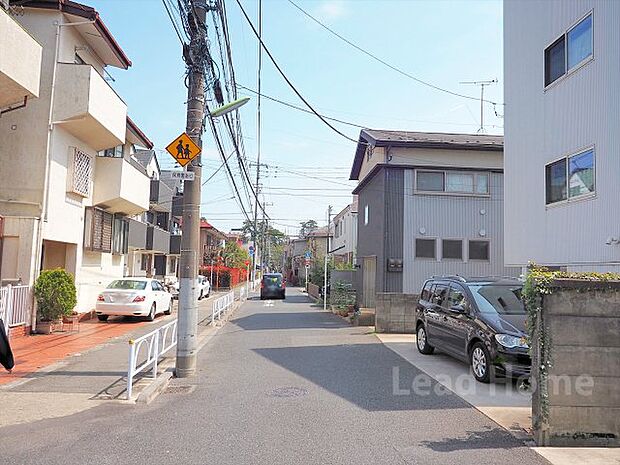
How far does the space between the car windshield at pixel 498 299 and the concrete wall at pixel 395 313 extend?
5.23m

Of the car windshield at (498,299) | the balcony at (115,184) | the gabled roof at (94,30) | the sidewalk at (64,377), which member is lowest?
the sidewalk at (64,377)

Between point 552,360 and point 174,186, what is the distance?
30.6 metres

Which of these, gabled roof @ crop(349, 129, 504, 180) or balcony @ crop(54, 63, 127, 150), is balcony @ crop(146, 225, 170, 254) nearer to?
balcony @ crop(54, 63, 127, 150)

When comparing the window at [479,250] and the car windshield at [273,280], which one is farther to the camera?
the car windshield at [273,280]

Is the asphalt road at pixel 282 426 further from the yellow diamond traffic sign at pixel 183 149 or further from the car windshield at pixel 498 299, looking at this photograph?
the yellow diamond traffic sign at pixel 183 149

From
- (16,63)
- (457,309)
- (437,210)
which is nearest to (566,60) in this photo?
(457,309)

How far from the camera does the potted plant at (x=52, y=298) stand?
12.7 meters

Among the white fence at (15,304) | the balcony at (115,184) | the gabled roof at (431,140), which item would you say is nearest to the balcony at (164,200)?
the balcony at (115,184)

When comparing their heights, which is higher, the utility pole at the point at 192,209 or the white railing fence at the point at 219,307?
the utility pole at the point at 192,209

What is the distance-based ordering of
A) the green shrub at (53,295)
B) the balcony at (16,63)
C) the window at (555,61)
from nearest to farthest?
the balcony at (16,63) → the window at (555,61) → the green shrub at (53,295)

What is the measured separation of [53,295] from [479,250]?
14.1 metres

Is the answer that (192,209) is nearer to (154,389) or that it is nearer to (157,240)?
(154,389)

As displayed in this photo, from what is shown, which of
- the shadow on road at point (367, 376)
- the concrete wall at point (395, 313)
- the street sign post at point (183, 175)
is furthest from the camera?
the concrete wall at point (395, 313)

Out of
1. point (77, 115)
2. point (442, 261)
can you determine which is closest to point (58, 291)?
point (77, 115)
